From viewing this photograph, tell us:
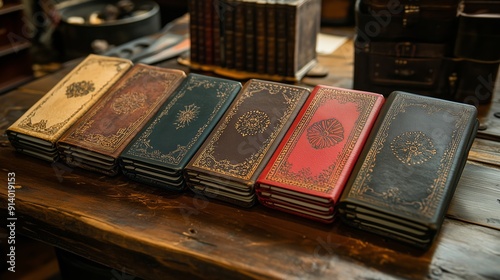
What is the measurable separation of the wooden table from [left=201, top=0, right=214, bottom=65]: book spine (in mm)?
792

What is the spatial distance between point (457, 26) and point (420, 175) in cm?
68

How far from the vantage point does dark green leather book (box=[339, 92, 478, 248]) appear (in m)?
1.04

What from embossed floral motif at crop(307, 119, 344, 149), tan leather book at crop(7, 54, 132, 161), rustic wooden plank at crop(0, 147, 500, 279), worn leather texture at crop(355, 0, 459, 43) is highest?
worn leather texture at crop(355, 0, 459, 43)

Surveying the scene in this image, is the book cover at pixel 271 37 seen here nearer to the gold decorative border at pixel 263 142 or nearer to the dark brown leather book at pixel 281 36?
the dark brown leather book at pixel 281 36

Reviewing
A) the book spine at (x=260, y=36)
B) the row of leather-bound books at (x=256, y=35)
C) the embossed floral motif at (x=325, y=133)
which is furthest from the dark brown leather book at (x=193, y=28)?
the embossed floral motif at (x=325, y=133)

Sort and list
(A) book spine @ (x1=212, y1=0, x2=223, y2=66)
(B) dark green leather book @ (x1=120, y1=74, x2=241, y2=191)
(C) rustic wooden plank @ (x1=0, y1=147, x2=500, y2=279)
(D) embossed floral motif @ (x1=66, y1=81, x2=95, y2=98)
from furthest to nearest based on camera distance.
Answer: (A) book spine @ (x1=212, y1=0, x2=223, y2=66) → (D) embossed floral motif @ (x1=66, y1=81, x2=95, y2=98) → (B) dark green leather book @ (x1=120, y1=74, x2=241, y2=191) → (C) rustic wooden plank @ (x1=0, y1=147, x2=500, y2=279)

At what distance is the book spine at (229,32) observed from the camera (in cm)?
184

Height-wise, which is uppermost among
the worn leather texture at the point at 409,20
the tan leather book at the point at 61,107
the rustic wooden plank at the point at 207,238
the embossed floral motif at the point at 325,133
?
the worn leather texture at the point at 409,20

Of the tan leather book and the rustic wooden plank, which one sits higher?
the tan leather book

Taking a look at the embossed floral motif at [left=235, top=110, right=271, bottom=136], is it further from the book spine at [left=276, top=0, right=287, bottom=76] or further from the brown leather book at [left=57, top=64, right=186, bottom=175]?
the book spine at [left=276, top=0, right=287, bottom=76]

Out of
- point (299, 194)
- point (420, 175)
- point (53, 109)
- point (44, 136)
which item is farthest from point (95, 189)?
point (420, 175)

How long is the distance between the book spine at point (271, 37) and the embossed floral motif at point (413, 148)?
78 cm

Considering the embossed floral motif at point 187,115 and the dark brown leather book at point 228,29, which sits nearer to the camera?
the embossed floral motif at point 187,115

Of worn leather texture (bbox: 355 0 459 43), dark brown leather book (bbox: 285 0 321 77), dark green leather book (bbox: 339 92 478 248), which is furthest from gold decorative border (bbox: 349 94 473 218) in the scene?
dark brown leather book (bbox: 285 0 321 77)
